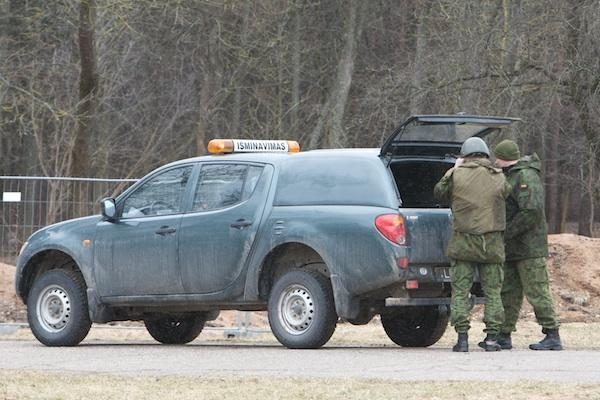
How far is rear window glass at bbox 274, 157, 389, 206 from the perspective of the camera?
Result: 1305cm

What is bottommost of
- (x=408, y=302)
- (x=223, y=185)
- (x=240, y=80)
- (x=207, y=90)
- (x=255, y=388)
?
(x=255, y=388)

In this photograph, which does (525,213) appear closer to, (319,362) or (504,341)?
(504,341)

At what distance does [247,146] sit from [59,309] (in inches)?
96.0

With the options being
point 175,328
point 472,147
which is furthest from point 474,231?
point 175,328

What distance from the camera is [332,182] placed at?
1333 centimetres

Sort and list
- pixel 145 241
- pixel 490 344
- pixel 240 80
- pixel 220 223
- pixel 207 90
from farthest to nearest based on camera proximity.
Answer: pixel 207 90
pixel 240 80
pixel 145 241
pixel 220 223
pixel 490 344

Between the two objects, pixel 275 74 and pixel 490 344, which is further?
pixel 275 74

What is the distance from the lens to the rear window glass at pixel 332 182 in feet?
42.8

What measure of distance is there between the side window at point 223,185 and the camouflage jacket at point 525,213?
231cm

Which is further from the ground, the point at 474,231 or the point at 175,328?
the point at 474,231

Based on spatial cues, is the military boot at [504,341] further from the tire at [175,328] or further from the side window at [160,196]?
the tire at [175,328]

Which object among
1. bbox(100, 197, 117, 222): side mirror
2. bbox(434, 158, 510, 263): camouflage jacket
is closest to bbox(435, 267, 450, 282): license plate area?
bbox(434, 158, 510, 263): camouflage jacket

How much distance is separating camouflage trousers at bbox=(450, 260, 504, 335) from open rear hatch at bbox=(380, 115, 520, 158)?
1174mm

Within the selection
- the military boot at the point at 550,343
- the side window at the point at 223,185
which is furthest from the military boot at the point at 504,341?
the side window at the point at 223,185
